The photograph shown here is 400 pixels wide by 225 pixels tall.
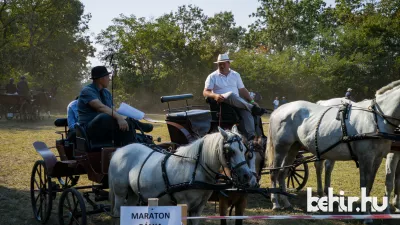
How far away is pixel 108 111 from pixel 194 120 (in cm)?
177

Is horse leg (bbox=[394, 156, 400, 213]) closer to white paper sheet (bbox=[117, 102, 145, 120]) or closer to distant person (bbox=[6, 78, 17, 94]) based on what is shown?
white paper sheet (bbox=[117, 102, 145, 120])

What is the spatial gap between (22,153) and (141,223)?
33.2 feet

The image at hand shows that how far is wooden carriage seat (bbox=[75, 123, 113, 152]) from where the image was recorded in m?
5.53

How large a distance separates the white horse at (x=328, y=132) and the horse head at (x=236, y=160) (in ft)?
10.5

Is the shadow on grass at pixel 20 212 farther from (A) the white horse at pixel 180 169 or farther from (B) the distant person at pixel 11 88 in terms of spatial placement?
(B) the distant person at pixel 11 88

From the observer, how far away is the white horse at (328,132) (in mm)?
6668

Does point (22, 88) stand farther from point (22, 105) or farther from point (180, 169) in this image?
point (180, 169)

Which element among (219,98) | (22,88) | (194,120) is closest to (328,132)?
(219,98)

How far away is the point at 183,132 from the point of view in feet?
21.6

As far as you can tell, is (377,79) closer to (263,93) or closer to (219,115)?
(263,93)

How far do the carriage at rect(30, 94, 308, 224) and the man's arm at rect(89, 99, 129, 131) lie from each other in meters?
0.29

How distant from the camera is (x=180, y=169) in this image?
450 cm

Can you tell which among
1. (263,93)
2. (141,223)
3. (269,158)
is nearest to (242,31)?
(263,93)

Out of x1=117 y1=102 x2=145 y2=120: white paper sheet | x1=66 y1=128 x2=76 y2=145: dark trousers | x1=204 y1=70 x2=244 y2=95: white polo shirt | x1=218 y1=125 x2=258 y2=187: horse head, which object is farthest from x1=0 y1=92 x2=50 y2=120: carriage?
x1=218 y1=125 x2=258 y2=187: horse head
